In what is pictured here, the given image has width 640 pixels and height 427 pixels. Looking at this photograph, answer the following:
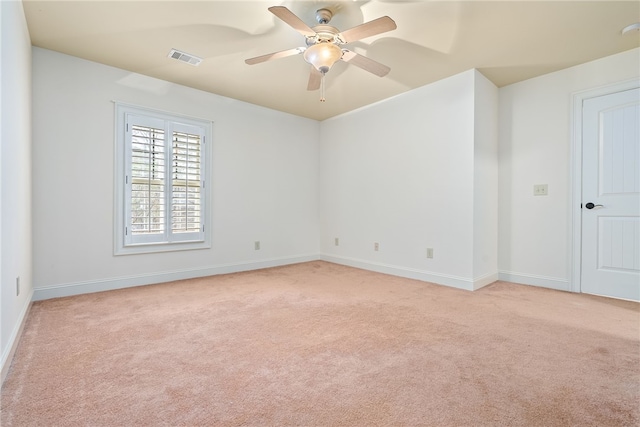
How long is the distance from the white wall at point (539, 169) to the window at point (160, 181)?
388 centimetres

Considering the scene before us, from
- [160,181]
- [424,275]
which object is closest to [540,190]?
[424,275]

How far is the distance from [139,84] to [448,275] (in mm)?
4274

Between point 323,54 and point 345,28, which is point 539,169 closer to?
point 345,28

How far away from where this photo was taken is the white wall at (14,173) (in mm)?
1770

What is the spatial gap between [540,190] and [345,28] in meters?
2.88

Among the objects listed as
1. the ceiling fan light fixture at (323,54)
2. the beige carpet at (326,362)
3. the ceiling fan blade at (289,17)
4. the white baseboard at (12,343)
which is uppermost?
the ceiling fan blade at (289,17)

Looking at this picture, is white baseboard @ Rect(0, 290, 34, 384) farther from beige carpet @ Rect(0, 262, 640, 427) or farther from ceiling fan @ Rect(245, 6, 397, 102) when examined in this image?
ceiling fan @ Rect(245, 6, 397, 102)

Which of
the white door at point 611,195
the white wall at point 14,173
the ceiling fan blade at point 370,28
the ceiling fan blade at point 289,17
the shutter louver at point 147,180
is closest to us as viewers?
the white wall at point 14,173

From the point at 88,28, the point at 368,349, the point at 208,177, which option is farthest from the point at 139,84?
the point at 368,349

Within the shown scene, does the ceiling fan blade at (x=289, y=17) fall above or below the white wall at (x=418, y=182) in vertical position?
above

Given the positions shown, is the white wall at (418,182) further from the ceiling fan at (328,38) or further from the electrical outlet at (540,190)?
the ceiling fan at (328,38)

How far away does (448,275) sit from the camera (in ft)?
12.1

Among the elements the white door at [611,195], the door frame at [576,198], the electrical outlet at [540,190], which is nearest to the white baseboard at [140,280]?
the electrical outlet at [540,190]

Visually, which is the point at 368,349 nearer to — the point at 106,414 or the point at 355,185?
the point at 106,414
